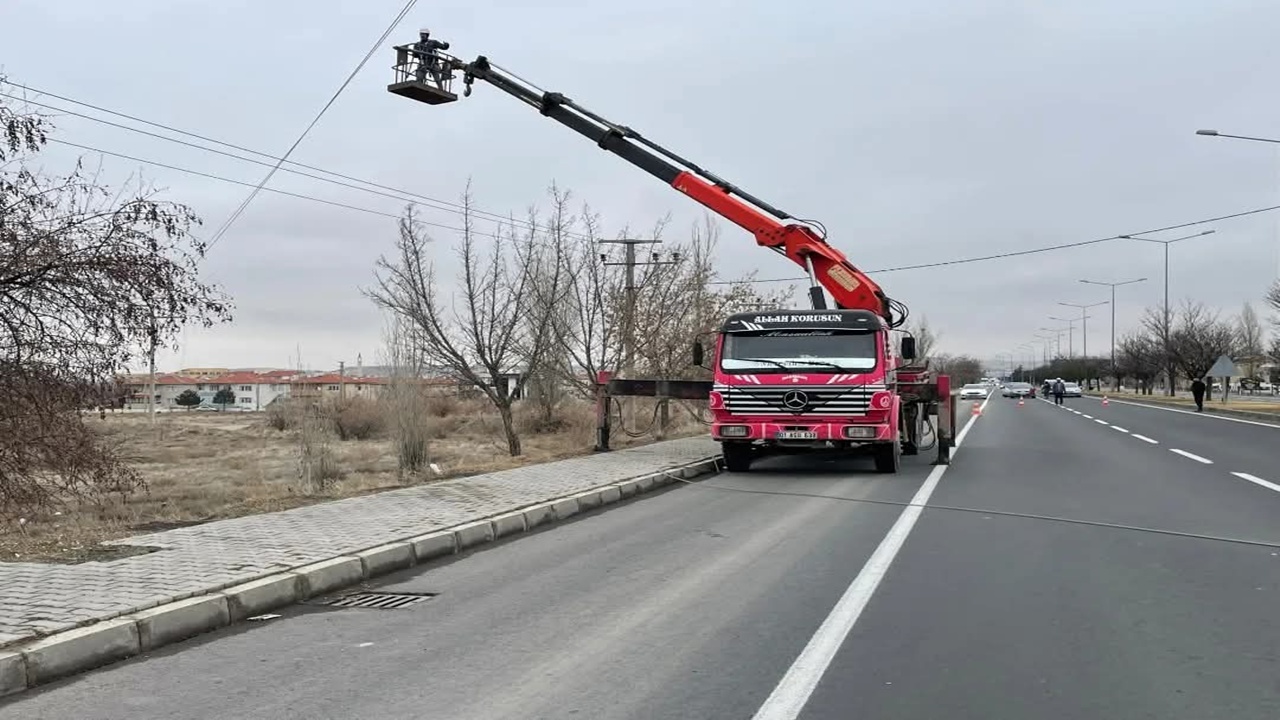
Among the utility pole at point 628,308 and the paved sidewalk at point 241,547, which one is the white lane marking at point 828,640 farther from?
the utility pole at point 628,308

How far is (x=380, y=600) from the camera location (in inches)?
265

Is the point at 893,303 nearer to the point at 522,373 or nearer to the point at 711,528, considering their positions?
the point at 522,373

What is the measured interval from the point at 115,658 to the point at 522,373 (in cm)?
1785

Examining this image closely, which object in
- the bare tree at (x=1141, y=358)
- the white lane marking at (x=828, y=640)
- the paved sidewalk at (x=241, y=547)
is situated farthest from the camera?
the bare tree at (x=1141, y=358)

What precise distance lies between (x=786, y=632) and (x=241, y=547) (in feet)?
15.2

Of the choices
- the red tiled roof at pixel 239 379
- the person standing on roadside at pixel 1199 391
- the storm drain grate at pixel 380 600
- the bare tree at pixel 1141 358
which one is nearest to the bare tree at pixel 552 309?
the storm drain grate at pixel 380 600

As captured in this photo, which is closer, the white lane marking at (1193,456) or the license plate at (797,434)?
the license plate at (797,434)

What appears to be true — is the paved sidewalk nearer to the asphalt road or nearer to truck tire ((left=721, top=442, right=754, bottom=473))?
the asphalt road

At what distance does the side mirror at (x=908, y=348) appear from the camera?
53.1 feet

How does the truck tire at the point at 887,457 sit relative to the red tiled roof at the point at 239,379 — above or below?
below

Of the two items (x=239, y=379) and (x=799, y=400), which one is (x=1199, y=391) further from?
(x=239, y=379)

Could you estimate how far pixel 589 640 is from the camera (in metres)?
5.55

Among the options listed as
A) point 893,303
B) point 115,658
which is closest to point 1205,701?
point 115,658

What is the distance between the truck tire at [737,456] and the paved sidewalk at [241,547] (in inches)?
97.9
